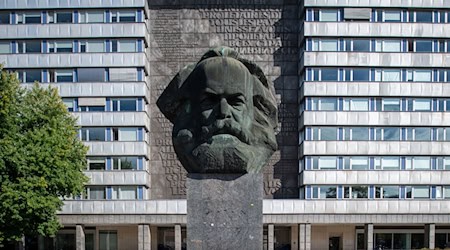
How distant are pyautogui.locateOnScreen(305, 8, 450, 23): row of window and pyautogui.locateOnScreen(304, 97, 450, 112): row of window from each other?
7.26m

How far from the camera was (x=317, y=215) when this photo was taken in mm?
41406

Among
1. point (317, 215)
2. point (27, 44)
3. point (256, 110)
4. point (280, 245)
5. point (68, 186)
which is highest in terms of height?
point (27, 44)

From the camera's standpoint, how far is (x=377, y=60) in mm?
42500

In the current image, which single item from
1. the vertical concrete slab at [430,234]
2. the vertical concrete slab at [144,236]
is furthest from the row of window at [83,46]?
the vertical concrete slab at [430,234]

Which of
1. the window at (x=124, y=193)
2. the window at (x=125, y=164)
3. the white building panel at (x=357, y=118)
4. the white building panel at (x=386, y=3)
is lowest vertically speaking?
the window at (x=124, y=193)

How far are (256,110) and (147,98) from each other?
36.4 meters

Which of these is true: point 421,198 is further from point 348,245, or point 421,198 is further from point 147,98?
point 147,98

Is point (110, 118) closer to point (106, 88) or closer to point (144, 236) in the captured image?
point (106, 88)

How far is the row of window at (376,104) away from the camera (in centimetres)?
4228

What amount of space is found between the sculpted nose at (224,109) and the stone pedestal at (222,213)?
38.8 inches

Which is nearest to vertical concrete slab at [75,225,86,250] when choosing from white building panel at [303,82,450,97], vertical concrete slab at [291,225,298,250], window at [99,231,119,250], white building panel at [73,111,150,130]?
window at [99,231,119,250]

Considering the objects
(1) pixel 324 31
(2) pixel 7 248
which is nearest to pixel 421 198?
(1) pixel 324 31

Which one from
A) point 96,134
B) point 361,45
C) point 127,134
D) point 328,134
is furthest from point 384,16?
point 96,134

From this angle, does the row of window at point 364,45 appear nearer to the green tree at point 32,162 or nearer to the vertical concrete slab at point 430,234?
the vertical concrete slab at point 430,234
